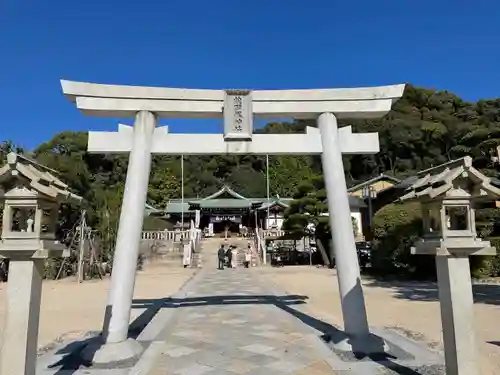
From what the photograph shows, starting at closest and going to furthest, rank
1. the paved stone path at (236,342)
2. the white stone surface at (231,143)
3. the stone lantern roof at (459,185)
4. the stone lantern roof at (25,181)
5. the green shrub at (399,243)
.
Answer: the stone lantern roof at (25,181) < the stone lantern roof at (459,185) < the paved stone path at (236,342) < the white stone surface at (231,143) < the green shrub at (399,243)

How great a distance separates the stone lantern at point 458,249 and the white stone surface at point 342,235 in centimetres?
183

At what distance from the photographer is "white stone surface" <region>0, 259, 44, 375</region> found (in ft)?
12.6

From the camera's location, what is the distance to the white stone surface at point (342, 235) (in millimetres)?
6047

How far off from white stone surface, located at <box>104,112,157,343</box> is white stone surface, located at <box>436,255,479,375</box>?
4.31m

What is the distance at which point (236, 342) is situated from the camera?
666 centimetres

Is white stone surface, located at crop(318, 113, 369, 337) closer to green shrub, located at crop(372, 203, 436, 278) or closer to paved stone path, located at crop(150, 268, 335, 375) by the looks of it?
paved stone path, located at crop(150, 268, 335, 375)

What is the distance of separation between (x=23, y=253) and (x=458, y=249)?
14.5 feet

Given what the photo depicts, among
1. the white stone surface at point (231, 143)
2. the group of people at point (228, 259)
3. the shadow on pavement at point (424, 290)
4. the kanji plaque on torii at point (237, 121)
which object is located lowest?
the shadow on pavement at point (424, 290)

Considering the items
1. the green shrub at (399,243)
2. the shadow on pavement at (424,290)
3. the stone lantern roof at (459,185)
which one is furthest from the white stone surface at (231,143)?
the green shrub at (399,243)

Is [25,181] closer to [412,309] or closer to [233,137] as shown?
[233,137]

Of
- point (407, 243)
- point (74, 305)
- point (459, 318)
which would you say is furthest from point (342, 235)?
point (407, 243)

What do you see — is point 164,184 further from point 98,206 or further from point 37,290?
point 37,290

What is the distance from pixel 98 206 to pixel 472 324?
22.0m

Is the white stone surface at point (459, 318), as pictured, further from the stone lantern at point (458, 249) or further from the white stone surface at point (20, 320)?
the white stone surface at point (20, 320)
